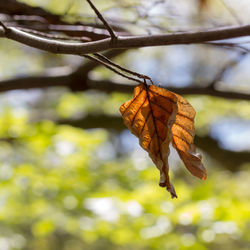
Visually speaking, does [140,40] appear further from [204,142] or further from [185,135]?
[204,142]

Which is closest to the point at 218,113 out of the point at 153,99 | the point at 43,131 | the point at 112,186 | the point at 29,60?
the point at 112,186

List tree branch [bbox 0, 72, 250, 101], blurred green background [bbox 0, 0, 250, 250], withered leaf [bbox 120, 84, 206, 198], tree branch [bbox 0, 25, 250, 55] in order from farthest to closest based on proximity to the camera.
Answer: blurred green background [bbox 0, 0, 250, 250] → tree branch [bbox 0, 72, 250, 101] → withered leaf [bbox 120, 84, 206, 198] → tree branch [bbox 0, 25, 250, 55]

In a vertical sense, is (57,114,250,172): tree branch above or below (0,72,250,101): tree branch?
below

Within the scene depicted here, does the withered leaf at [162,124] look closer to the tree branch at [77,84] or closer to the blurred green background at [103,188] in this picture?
the blurred green background at [103,188]

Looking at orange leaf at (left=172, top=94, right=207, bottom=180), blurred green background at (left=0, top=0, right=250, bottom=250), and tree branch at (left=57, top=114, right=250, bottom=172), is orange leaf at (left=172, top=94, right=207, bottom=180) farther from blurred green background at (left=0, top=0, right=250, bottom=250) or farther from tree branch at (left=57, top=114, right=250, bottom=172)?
tree branch at (left=57, top=114, right=250, bottom=172)

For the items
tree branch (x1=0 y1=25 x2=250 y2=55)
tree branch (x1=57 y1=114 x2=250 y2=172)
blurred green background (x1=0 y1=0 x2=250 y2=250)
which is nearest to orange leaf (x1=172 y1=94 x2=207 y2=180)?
tree branch (x1=0 y1=25 x2=250 y2=55)

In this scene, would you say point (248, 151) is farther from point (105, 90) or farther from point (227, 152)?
point (105, 90)

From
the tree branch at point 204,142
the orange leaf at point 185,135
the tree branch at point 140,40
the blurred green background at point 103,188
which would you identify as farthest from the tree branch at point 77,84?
the tree branch at point 140,40

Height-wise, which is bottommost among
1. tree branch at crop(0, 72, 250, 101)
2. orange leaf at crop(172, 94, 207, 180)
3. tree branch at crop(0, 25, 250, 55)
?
orange leaf at crop(172, 94, 207, 180)
